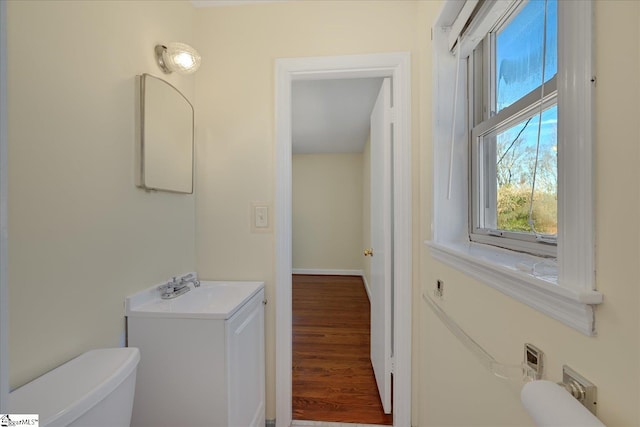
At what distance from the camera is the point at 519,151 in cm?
82

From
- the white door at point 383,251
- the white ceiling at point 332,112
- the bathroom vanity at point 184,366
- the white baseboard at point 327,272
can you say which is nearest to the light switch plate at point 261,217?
the bathroom vanity at point 184,366

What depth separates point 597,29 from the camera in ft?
1.42

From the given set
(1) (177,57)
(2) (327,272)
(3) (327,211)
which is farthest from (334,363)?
(3) (327,211)

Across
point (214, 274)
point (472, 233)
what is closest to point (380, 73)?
point (472, 233)

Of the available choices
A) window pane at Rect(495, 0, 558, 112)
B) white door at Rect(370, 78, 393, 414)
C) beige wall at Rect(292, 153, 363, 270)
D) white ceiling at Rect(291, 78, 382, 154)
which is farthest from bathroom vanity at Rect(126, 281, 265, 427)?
beige wall at Rect(292, 153, 363, 270)

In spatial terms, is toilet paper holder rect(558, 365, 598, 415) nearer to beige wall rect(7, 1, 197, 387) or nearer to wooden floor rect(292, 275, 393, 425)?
beige wall rect(7, 1, 197, 387)

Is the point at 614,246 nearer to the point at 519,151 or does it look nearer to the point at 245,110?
the point at 519,151

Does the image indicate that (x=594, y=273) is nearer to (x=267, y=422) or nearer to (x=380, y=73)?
(x=380, y=73)

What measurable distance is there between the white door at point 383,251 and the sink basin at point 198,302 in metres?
0.76

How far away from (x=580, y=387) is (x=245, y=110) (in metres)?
1.71

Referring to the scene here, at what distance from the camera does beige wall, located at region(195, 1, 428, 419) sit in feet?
5.03

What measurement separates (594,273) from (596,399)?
205mm

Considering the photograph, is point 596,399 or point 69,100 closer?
point 596,399

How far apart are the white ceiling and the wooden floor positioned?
228 centimetres
